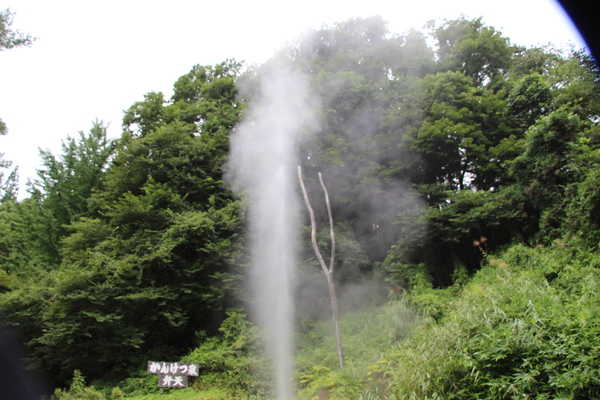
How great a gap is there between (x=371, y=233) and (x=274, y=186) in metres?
4.51

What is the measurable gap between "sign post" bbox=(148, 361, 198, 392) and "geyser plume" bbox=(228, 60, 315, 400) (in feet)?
6.41

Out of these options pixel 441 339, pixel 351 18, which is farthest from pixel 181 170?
pixel 351 18

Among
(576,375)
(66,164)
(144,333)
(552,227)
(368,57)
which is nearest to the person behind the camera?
(576,375)

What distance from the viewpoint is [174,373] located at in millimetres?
7922

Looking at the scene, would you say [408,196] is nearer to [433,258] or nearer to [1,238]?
[433,258]

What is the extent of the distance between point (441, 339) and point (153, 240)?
8.38m

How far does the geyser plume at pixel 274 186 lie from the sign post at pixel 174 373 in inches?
76.9

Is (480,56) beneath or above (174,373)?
above

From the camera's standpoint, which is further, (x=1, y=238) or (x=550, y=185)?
(x=1, y=238)

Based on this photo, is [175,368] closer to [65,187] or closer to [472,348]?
[472,348]

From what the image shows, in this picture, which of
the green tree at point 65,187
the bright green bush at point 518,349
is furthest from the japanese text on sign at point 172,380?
the green tree at point 65,187

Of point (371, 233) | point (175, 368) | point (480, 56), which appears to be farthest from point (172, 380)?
point (480, 56)

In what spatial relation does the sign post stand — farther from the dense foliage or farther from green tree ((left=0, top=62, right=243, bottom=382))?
green tree ((left=0, top=62, right=243, bottom=382))

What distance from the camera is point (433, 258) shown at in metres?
11.0
